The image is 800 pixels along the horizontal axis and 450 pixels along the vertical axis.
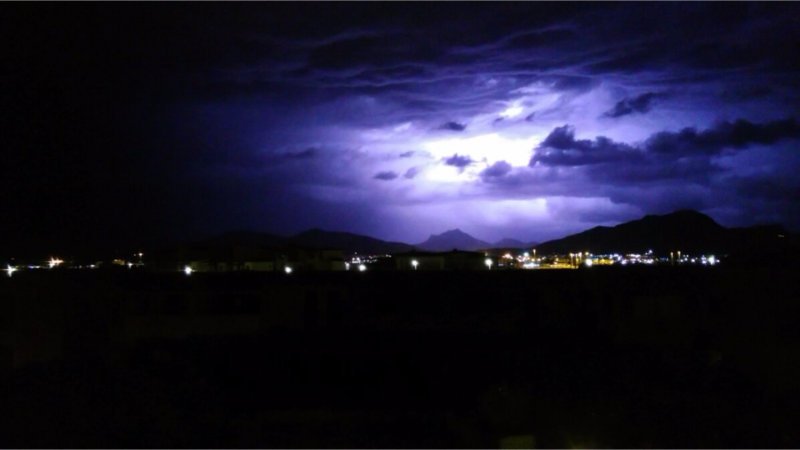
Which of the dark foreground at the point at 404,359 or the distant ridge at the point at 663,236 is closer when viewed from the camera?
the dark foreground at the point at 404,359

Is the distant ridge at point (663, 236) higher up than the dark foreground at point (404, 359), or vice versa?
the distant ridge at point (663, 236)

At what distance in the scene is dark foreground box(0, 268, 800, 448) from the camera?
12695mm

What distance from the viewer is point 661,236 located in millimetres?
59844

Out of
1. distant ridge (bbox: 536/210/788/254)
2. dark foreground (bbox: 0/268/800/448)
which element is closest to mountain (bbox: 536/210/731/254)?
distant ridge (bbox: 536/210/788/254)

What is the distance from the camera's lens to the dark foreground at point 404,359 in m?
12.7

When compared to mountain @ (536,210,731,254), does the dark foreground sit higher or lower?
lower

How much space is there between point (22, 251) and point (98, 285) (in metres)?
30.3

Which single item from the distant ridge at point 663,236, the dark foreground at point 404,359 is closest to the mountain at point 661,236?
the distant ridge at point 663,236

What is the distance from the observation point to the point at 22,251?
53000 millimetres

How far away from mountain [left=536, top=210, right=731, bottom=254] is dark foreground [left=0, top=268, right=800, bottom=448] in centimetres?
2635

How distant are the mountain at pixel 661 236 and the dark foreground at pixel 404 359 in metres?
26.4

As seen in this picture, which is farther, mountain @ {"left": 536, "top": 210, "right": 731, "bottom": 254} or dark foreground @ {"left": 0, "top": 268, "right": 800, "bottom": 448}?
mountain @ {"left": 536, "top": 210, "right": 731, "bottom": 254}

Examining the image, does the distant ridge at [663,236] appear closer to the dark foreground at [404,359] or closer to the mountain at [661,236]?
the mountain at [661,236]

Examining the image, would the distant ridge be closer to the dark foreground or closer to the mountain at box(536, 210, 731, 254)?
the mountain at box(536, 210, 731, 254)
